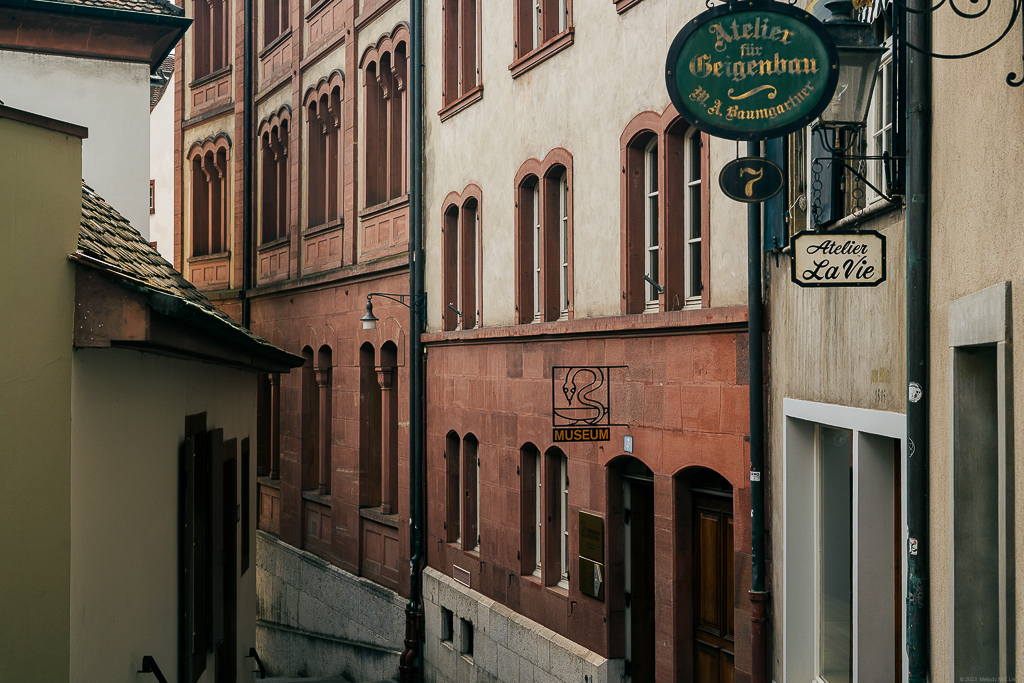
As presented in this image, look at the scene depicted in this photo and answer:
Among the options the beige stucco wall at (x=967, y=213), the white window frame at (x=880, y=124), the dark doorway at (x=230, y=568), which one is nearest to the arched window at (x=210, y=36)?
the dark doorway at (x=230, y=568)

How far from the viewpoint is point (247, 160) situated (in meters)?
26.2

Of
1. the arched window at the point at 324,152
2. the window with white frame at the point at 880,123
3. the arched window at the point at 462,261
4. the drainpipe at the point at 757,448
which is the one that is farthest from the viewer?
the arched window at the point at 324,152

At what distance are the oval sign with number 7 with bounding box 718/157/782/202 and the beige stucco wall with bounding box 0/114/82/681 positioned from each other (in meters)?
3.55

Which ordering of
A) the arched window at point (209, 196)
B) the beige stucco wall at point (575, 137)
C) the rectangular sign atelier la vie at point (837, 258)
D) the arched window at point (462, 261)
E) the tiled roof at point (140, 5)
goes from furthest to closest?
the arched window at point (209, 196) < the arched window at point (462, 261) < the tiled roof at point (140, 5) < the beige stucco wall at point (575, 137) < the rectangular sign atelier la vie at point (837, 258)

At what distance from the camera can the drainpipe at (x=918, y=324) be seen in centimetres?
604

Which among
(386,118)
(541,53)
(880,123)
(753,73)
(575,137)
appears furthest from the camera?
(386,118)

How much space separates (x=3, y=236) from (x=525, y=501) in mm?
9414

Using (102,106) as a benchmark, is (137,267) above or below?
below

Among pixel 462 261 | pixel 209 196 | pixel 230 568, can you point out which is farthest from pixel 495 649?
pixel 209 196

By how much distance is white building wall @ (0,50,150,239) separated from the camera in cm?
1445

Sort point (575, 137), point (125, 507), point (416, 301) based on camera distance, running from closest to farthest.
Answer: point (125, 507)
point (575, 137)
point (416, 301)

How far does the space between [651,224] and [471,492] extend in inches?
229

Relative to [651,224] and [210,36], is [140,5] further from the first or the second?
[210,36]

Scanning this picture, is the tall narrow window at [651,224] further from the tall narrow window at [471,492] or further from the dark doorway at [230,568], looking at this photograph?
the tall narrow window at [471,492]
